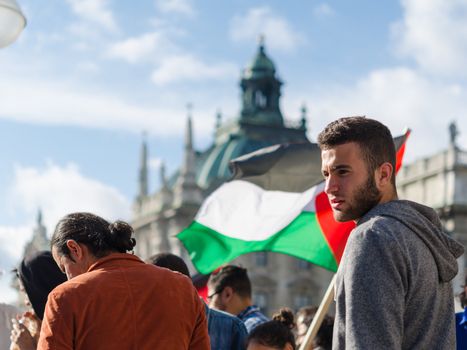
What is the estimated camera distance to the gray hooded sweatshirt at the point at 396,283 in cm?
394

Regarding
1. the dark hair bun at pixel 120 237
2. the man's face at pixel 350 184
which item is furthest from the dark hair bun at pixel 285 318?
the man's face at pixel 350 184

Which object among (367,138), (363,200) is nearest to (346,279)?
(363,200)

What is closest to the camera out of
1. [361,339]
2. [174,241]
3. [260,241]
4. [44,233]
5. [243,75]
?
[361,339]

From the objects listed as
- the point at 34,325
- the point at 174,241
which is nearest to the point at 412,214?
the point at 34,325

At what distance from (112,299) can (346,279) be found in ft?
3.51

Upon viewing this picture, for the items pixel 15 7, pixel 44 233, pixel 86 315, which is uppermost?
pixel 15 7

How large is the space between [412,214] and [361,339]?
0.54 metres

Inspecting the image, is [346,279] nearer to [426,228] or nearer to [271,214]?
[426,228]

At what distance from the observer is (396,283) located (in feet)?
13.0

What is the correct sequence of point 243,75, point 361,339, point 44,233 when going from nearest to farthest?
point 361,339 → point 44,233 → point 243,75

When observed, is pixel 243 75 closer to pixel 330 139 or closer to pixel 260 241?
pixel 260 241

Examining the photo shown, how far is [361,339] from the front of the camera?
12.9 ft

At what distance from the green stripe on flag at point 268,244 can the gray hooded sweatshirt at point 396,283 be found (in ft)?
16.4

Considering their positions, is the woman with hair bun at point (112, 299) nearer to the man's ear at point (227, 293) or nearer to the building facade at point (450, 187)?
the man's ear at point (227, 293)
